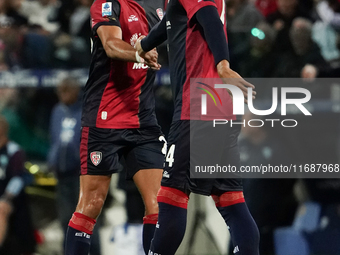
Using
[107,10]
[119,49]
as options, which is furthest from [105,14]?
[119,49]

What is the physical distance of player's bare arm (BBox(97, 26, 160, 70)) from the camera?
357 centimetres

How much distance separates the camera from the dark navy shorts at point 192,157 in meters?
3.24

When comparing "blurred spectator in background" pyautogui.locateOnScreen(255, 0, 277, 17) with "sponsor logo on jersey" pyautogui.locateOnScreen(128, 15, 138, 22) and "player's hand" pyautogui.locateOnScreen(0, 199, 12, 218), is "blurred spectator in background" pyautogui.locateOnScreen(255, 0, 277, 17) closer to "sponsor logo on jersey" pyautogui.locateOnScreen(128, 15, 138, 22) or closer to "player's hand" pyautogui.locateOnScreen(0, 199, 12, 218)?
"sponsor logo on jersey" pyautogui.locateOnScreen(128, 15, 138, 22)

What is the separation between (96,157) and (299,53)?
3.12 m

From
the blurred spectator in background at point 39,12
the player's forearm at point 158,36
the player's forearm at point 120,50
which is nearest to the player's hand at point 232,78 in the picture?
the player's forearm at point 158,36

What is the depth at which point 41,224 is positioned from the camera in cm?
619

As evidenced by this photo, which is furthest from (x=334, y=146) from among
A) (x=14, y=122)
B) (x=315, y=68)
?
(x=14, y=122)

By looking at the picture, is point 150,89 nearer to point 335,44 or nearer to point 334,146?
point 334,146

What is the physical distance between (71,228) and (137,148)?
72 centimetres

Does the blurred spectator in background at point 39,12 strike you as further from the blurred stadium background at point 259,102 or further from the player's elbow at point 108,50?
the player's elbow at point 108,50

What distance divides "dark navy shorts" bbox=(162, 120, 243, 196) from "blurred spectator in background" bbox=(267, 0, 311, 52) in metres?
3.28

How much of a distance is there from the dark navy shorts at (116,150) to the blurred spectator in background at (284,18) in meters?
2.71

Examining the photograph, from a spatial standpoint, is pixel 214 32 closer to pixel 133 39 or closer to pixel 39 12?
pixel 133 39

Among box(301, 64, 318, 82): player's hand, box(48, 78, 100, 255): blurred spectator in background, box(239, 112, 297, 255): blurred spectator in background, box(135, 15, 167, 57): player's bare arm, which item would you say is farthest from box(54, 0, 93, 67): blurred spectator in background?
box(135, 15, 167, 57): player's bare arm
